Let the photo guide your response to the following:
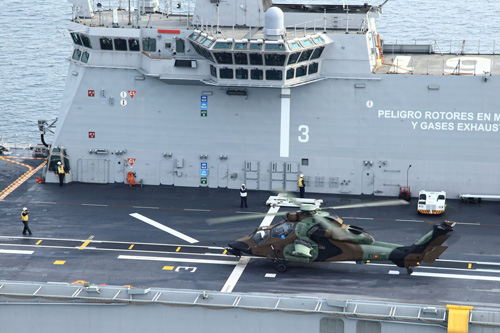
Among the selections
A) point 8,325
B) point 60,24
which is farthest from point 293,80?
point 60,24

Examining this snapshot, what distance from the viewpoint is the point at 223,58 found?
139 feet

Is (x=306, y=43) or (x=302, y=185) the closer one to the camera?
(x=306, y=43)

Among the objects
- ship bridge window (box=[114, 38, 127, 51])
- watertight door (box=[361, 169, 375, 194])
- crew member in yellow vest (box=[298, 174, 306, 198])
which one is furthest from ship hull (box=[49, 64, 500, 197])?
ship bridge window (box=[114, 38, 127, 51])

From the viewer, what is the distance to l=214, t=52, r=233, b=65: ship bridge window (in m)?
41.9

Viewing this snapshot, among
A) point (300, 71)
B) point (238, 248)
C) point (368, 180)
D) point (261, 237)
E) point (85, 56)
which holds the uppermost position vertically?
point (85, 56)

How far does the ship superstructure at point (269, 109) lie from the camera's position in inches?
1724

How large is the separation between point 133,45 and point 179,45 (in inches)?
99.9

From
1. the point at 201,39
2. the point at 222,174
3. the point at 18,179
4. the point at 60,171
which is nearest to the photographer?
the point at 201,39

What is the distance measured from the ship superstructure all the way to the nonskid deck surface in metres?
1.47

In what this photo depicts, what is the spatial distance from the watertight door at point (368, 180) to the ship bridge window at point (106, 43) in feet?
49.1

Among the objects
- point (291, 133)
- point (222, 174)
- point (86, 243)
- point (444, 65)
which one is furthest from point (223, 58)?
point (444, 65)

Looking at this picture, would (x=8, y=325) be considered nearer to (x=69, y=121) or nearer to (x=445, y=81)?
(x=69, y=121)

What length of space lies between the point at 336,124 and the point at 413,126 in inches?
156

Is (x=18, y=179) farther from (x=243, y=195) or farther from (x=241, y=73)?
(x=241, y=73)
